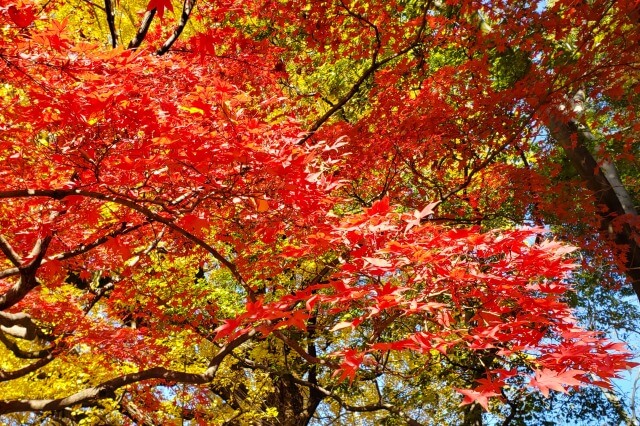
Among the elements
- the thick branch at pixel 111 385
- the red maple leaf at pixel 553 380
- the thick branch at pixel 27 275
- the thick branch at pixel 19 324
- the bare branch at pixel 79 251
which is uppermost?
the bare branch at pixel 79 251

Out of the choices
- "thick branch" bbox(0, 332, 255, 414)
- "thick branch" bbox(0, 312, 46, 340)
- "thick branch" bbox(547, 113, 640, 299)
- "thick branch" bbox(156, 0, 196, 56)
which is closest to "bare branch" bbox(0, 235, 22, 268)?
"thick branch" bbox(0, 312, 46, 340)

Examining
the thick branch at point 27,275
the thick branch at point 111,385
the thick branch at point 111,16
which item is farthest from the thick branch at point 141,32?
Result: the thick branch at point 111,385

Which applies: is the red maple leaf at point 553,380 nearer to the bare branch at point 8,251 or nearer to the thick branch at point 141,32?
the bare branch at point 8,251

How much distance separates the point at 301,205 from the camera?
3361mm

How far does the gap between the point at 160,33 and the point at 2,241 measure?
317 centimetres

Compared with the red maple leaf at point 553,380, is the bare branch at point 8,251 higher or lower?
higher

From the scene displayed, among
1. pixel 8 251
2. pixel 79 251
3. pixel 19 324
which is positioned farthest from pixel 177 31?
pixel 19 324

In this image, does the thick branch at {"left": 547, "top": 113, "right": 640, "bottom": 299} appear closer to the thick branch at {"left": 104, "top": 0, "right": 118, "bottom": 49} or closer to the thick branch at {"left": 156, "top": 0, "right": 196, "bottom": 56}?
the thick branch at {"left": 156, "top": 0, "right": 196, "bottom": 56}

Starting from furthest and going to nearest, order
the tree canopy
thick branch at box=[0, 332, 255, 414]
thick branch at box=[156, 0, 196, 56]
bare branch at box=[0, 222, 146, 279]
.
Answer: thick branch at box=[156, 0, 196, 56], thick branch at box=[0, 332, 255, 414], bare branch at box=[0, 222, 146, 279], the tree canopy

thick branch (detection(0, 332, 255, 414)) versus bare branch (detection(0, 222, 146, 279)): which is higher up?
bare branch (detection(0, 222, 146, 279))

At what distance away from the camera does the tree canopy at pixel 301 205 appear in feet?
9.31

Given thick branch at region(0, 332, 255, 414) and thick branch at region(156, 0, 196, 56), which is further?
thick branch at region(156, 0, 196, 56)

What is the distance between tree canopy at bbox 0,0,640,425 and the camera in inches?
112

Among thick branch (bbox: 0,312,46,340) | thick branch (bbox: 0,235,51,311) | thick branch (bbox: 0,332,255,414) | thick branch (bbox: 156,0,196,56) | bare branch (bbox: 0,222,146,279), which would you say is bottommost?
thick branch (bbox: 0,332,255,414)
